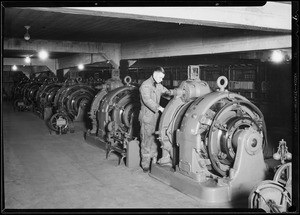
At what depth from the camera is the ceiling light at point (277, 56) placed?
5.31 m

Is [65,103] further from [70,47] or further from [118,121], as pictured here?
[118,121]

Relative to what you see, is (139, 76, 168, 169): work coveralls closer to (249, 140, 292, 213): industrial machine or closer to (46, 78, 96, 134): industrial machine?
(249, 140, 292, 213): industrial machine

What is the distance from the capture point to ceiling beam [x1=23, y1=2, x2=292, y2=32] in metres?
2.79

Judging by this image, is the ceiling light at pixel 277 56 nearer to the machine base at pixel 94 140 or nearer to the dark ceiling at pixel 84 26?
the dark ceiling at pixel 84 26

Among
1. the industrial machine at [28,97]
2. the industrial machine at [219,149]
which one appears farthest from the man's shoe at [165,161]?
the industrial machine at [28,97]

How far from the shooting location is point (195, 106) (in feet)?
11.7

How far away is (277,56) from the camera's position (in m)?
5.41

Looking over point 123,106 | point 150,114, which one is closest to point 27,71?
point 123,106

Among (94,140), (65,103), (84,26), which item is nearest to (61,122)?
(65,103)

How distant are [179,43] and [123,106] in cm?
200

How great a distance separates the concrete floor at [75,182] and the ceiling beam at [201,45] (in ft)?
8.64

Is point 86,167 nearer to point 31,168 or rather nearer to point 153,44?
point 31,168

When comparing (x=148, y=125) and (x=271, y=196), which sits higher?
(x=148, y=125)

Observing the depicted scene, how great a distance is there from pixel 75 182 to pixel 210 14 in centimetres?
252
